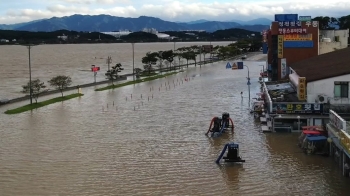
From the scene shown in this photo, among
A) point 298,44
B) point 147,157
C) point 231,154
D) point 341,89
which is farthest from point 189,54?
point 231,154

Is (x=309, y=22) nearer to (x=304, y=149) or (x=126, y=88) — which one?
(x=126, y=88)

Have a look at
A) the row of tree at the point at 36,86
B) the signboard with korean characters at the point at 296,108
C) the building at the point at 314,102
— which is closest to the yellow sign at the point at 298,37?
the building at the point at 314,102

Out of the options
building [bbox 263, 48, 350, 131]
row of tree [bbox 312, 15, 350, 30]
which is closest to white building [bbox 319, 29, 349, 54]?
building [bbox 263, 48, 350, 131]

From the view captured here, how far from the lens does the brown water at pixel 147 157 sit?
14.0 m

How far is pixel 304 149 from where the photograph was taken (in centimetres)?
1748

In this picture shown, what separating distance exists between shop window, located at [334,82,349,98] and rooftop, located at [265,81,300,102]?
73.8 inches

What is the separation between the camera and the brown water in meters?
14.0

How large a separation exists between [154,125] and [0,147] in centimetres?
720

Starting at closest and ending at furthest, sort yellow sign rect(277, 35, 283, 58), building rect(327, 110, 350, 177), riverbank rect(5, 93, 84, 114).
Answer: building rect(327, 110, 350, 177), riverbank rect(5, 93, 84, 114), yellow sign rect(277, 35, 283, 58)

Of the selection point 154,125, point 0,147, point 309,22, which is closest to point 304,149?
point 154,125

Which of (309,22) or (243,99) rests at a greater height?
(309,22)

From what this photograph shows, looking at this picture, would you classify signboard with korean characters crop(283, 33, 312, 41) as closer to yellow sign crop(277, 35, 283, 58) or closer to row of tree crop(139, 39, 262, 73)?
yellow sign crop(277, 35, 283, 58)

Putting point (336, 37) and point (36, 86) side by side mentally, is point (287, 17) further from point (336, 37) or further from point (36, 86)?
point (36, 86)

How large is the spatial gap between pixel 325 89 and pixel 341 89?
63cm
